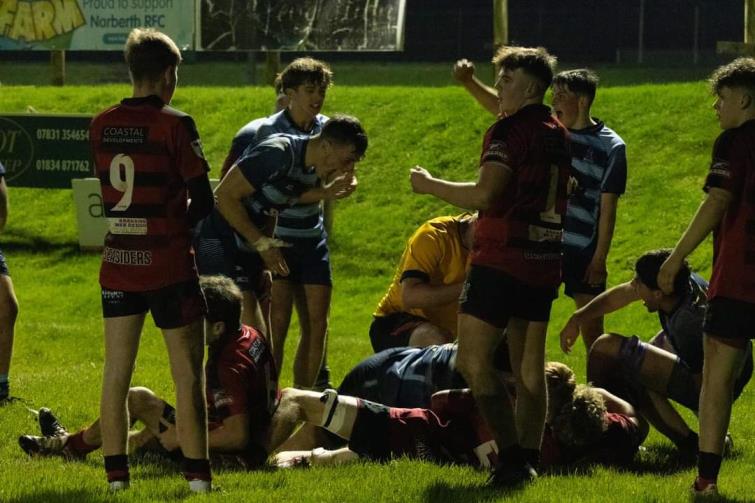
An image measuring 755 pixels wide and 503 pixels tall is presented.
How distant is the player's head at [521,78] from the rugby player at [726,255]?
776mm

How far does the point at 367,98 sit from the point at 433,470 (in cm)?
1559

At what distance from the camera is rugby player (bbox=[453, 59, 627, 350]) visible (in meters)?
9.62

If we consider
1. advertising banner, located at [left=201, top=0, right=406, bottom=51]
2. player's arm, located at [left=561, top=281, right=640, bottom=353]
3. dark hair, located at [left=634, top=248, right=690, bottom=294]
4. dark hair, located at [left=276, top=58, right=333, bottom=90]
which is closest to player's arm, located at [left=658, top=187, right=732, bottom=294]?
dark hair, located at [left=634, top=248, right=690, bottom=294]

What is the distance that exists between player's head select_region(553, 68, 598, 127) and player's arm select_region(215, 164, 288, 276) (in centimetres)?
250

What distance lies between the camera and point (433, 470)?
22.8ft

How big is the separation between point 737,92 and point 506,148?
1.02 m

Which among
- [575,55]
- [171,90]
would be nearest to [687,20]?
[575,55]

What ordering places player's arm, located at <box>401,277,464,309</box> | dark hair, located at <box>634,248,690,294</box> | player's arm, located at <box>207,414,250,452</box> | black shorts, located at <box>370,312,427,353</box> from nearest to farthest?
player's arm, located at <box>207,414,250,452</box>, dark hair, located at <box>634,248,690,294</box>, player's arm, located at <box>401,277,464,309</box>, black shorts, located at <box>370,312,427,353</box>

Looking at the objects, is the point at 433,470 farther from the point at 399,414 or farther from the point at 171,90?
the point at 171,90

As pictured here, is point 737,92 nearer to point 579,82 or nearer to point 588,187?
point 579,82

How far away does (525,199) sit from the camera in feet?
21.5

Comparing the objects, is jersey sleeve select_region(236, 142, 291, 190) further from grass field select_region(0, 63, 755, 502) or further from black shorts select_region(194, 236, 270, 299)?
grass field select_region(0, 63, 755, 502)

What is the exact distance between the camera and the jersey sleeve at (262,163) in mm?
7910

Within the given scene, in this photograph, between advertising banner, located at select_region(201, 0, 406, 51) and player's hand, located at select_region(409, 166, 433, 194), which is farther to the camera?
advertising banner, located at select_region(201, 0, 406, 51)
